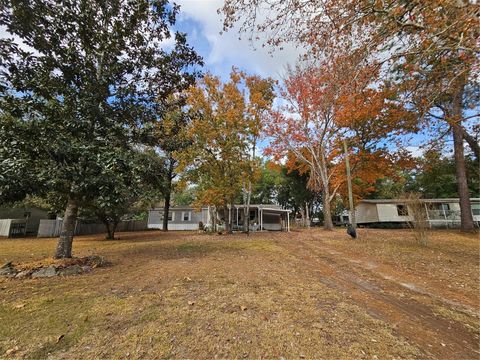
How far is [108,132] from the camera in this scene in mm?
6930

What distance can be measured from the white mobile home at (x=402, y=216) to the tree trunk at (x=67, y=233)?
92.9 ft

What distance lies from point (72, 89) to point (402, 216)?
29557mm

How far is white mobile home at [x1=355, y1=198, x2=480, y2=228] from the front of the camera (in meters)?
26.5

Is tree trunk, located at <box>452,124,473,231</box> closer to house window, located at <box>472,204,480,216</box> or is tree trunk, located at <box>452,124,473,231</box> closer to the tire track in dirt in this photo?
the tire track in dirt

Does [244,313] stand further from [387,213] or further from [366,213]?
[366,213]

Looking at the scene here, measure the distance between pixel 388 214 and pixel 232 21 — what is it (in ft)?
97.7

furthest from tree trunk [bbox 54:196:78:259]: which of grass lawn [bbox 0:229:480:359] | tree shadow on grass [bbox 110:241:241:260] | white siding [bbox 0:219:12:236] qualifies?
white siding [bbox 0:219:12:236]

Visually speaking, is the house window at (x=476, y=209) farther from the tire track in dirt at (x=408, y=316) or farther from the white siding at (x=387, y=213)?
the tire track in dirt at (x=408, y=316)

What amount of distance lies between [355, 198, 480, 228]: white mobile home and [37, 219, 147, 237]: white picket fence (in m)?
27.0

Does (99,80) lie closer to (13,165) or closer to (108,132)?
(108,132)

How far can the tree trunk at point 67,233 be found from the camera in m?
7.16

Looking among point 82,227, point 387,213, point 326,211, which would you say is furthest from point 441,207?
point 82,227

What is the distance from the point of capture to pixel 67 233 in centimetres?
727

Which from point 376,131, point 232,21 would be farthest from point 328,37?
point 376,131
